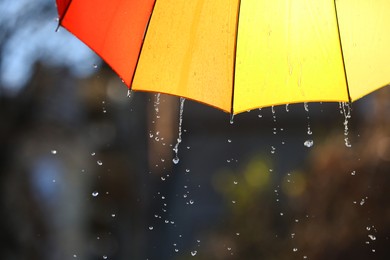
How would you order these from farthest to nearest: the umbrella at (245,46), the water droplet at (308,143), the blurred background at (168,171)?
1. the water droplet at (308,143)
2. the blurred background at (168,171)
3. the umbrella at (245,46)

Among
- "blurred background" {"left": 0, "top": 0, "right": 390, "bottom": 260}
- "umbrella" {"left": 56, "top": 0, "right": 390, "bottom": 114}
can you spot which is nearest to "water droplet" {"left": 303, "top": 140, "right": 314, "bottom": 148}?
"blurred background" {"left": 0, "top": 0, "right": 390, "bottom": 260}

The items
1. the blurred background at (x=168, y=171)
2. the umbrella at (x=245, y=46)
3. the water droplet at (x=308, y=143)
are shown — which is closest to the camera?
the umbrella at (x=245, y=46)

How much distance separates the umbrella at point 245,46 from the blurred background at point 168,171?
3305mm

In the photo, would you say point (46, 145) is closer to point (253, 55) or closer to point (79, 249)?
point (79, 249)

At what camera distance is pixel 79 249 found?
10.0 metres

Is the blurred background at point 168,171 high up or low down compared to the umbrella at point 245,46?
up

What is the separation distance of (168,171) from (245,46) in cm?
900

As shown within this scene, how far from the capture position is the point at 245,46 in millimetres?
1841

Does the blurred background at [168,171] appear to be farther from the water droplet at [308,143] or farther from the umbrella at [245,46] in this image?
the umbrella at [245,46]

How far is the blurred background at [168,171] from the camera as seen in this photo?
5398mm

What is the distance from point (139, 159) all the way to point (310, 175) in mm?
3910

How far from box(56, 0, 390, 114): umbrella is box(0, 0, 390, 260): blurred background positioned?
331 centimetres

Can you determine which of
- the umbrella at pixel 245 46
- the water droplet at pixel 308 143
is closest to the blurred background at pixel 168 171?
the water droplet at pixel 308 143

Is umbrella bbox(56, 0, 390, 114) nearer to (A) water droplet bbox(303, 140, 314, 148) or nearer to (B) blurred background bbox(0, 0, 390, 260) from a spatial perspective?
(B) blurred background bbox(0, 0, 390, 260)
